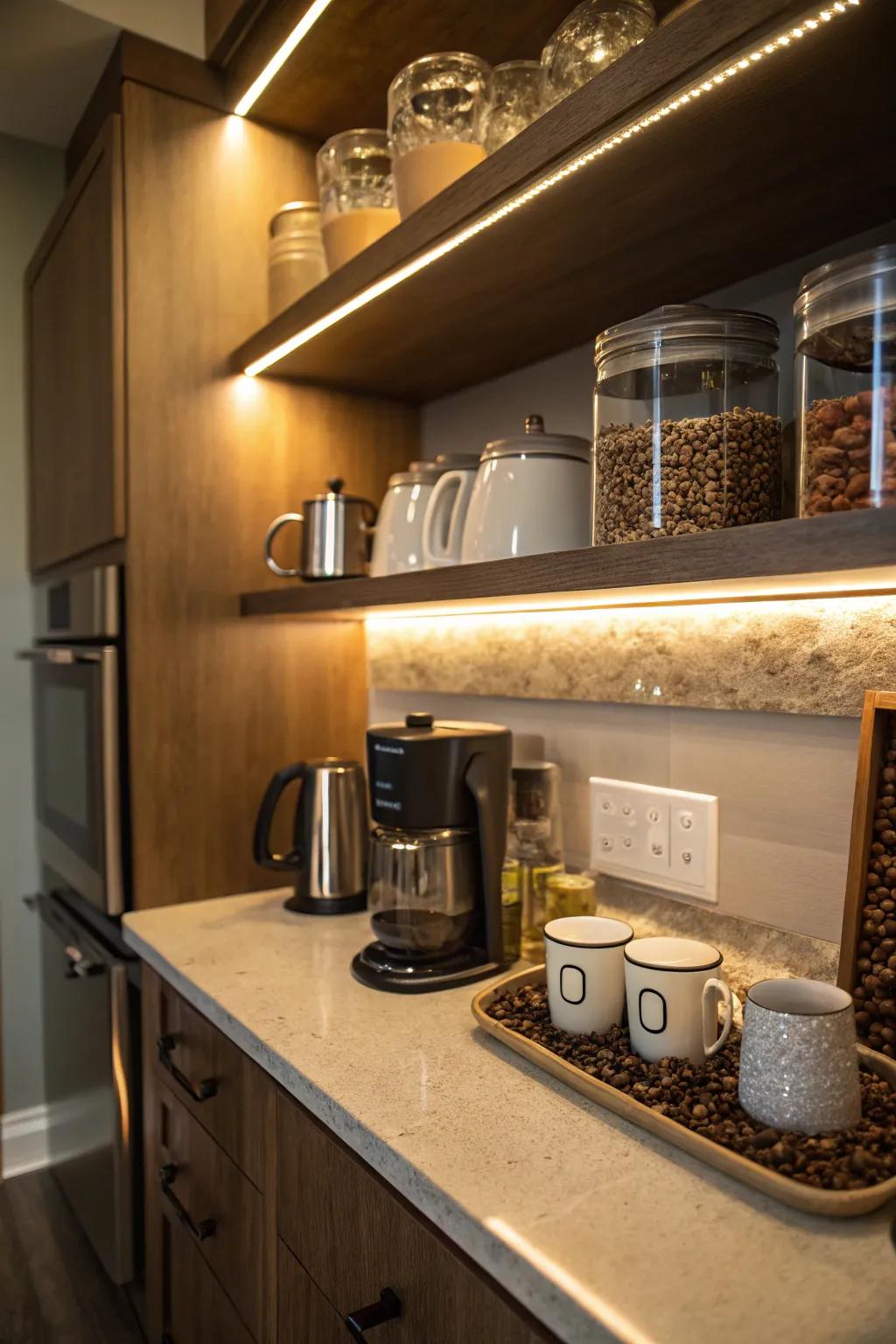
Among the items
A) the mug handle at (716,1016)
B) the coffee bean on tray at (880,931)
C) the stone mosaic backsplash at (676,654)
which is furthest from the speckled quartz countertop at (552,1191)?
the stone mosaic backsplash at (676,654)

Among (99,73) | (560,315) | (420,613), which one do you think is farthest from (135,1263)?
(99,73)

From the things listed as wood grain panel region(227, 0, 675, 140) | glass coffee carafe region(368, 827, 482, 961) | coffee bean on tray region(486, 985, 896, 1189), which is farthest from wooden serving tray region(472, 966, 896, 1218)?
wood grain panel region(227, 0, 675, 140)

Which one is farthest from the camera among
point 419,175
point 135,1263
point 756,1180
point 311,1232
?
point 135,1263

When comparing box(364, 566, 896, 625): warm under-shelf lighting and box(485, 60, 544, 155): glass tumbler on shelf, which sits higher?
box(485, 60, 544, 155): glass tumbler on shelf

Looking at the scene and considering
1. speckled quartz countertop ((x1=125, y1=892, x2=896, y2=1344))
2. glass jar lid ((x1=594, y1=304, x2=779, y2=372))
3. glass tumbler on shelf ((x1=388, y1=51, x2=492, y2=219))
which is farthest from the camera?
glass tumbler on shelf ((x1=388, y1=51, x2=492, y2=219))

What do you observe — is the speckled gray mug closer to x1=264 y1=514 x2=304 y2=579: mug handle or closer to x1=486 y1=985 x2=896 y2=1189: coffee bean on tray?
x1=486 y1=985 x2=896 y2=1189: coffee bean on tray

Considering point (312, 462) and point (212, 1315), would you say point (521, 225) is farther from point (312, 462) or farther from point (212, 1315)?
point (212, 1315)

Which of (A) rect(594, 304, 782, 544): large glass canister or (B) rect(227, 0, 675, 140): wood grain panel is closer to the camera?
(A) rect(594, 304, 782, 544): large glass canister

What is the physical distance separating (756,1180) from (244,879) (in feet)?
3.73

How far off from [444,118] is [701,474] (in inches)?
24.9

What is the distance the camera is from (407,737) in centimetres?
123

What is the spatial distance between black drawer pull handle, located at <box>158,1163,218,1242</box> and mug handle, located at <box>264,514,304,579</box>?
0.93m

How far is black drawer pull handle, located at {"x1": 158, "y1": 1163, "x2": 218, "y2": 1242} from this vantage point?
119cm

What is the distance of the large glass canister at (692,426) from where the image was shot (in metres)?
0.90
